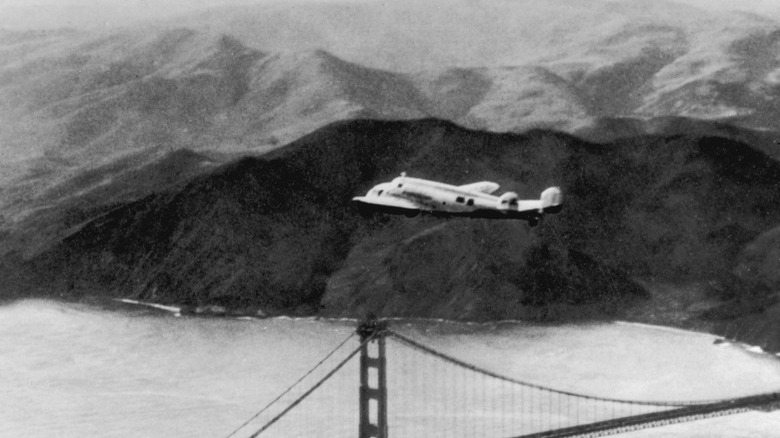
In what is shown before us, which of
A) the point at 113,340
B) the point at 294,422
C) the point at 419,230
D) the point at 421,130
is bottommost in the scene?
the point at 294,422

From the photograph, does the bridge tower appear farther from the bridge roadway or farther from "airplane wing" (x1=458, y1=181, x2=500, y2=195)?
"airplane wing" (x1=458, y1=181, x2=500, y2=195)

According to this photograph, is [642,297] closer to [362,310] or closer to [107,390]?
[362,310]

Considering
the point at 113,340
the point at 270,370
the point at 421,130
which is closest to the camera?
the point at 270,370

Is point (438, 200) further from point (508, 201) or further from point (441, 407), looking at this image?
point (441, 407)

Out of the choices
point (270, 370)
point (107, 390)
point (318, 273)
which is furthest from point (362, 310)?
point (107, 390)

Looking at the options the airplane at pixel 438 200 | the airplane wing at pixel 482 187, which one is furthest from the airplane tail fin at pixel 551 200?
the airplane wing at pixel 482 187

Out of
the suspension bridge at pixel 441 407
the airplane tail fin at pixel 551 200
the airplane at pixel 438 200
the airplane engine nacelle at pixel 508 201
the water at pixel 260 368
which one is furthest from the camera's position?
the water at pixel 260 368

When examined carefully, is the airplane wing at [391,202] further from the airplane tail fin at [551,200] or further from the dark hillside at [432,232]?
the dark hillside at [432,232]
